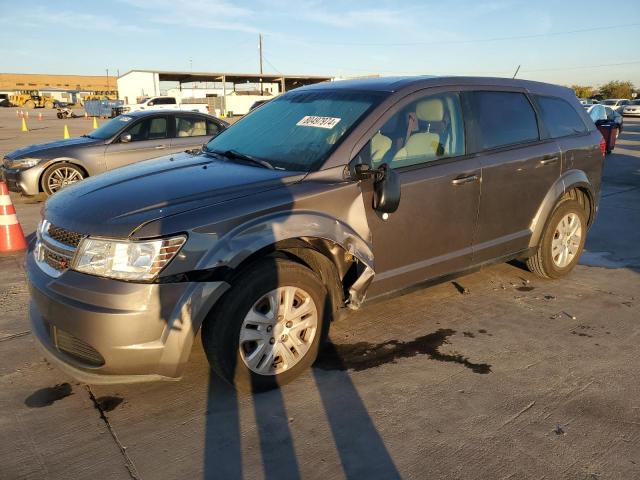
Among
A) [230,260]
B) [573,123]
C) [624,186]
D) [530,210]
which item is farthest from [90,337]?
[624,186]

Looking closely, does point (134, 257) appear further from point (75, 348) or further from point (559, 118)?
point (559, 118)

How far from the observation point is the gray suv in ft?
28.2

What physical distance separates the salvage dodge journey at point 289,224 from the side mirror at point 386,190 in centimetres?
1

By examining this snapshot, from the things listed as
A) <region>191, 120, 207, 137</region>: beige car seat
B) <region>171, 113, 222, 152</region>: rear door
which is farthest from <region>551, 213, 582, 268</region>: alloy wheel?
<region>191, 120, 207, 137</region>: beige car seat

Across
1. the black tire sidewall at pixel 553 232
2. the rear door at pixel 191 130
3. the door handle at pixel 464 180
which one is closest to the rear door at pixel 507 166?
the door handle at pixel 464 180

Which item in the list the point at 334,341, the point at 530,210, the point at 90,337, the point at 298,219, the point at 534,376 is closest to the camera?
the point at 90,337

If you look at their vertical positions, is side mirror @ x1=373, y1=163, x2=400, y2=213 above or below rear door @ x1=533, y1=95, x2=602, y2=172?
below

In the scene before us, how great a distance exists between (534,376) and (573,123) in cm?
279

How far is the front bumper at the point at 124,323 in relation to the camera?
260 centimetres

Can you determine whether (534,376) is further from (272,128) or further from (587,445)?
(272,128)

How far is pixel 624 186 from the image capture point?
404 inches

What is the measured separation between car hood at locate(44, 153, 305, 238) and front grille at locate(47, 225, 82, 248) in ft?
0.11

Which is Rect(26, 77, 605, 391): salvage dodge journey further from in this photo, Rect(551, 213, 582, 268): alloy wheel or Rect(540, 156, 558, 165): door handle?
Rect(551, 213, 582, 268): alloy wheel

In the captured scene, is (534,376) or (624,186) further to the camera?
(624,186)
